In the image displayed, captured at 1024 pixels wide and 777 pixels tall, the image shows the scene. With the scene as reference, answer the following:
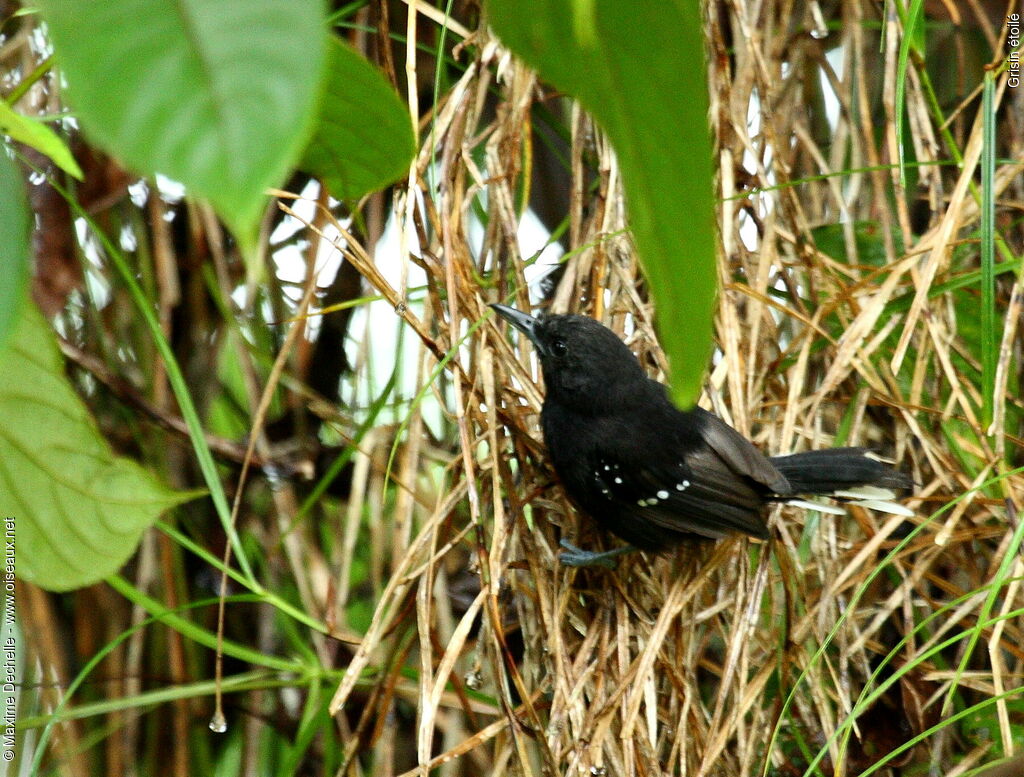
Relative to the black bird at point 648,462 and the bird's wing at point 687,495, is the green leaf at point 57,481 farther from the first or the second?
the bird's wing at point 687,495

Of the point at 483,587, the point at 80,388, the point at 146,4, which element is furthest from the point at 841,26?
the point at 146,4

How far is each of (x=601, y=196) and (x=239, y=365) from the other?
1.07 meters

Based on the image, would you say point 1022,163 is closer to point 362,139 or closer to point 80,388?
point 362,139

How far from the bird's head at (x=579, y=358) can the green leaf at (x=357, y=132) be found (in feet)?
3.98

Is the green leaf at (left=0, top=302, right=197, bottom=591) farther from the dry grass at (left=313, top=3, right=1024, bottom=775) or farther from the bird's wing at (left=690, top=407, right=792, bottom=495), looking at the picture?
the bird's wing at (left=690, top=407, right=792, bottom=495)

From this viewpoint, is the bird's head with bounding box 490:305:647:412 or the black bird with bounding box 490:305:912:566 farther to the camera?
the bird's head with bounding box 490:305:647:412

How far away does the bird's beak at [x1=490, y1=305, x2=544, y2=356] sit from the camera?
2.31 metres

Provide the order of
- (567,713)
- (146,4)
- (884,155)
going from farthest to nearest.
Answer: (884,155) < (567,713) < (146,4)

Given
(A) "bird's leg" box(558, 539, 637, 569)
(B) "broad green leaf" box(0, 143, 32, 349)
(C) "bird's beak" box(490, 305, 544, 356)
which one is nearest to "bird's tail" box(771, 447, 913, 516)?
(A) "bird's leg" box(558, 539, 637, 569)

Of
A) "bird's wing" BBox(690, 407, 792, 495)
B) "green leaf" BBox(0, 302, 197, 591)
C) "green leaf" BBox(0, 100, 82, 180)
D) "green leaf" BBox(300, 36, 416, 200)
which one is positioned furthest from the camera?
"bird's wing" BBox(690, 407, 792, 495)

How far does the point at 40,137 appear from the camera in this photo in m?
0.65

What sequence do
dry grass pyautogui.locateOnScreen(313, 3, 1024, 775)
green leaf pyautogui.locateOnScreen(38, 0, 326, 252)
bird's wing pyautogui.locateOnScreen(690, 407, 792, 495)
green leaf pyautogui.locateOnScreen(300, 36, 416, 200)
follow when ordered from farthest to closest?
bird's wing pyautogui.locateOnScreen(690, 407, 792, 495), dry grass pyautogui.locateOnScreen(313, 3, 1024, 775), green leaf pyautogui.locateOnScreen(300, 36, 416, 200), green leaf pyautogui.locateOnScreen(38, 0, 326, 252)

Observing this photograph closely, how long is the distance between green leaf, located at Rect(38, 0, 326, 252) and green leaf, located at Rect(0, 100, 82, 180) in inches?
6.0

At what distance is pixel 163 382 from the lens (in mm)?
2619
